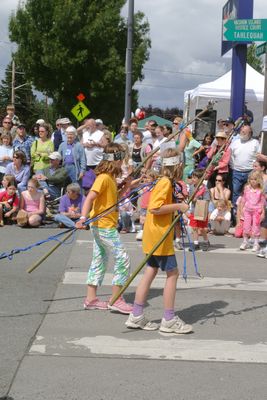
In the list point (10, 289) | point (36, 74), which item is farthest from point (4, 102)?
point (10, 289)

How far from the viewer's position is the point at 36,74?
31.2 metres

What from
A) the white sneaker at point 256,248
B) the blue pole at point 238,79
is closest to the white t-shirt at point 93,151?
the blue pole at point 238,79

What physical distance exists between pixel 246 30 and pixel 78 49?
1799 cm

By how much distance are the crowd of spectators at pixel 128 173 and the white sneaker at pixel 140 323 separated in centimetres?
467

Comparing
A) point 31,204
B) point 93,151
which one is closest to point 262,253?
point 31,204

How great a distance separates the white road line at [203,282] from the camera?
754 centimetres

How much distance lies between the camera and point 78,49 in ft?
99.1

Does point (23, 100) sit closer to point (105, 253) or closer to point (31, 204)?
point (31, 204)

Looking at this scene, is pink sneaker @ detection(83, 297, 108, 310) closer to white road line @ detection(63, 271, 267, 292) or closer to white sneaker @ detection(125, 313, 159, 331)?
white sneaker @ detection(125, 313, 159, 331)

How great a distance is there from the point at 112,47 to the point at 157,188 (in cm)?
2552

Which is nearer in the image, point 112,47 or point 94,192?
point 94,192

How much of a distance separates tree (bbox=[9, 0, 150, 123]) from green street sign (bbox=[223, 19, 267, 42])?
55.7 feet

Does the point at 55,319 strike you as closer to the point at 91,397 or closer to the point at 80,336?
the point at 80,336

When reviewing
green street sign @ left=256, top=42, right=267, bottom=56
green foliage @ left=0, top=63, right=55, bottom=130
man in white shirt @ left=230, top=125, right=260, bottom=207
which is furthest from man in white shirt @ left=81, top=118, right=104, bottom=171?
green foliage @ left=0, top=63, right=55, bottom=130
